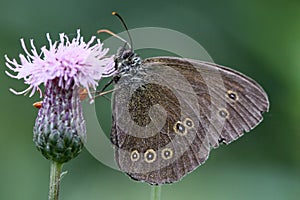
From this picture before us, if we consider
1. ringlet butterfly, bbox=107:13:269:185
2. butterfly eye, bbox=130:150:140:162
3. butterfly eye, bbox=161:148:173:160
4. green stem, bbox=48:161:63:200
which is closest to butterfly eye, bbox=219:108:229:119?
ringlet butterfly, bbox=107:13:269:185

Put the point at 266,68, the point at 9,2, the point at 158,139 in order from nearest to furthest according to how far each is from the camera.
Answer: the point at 158,139
the point at 266,68
the point at 9,2

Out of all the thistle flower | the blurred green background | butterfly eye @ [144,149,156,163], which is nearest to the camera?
the thistle flower

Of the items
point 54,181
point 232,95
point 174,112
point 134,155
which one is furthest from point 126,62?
point 54,181

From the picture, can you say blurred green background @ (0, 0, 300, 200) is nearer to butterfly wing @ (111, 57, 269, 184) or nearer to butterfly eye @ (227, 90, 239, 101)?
butterfly wing @ (111, 57, 269, 184)

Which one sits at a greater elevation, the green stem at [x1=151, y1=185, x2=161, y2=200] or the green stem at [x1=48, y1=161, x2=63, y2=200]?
the green stem at [x1=48, y1=161, x2=63, y2=200]

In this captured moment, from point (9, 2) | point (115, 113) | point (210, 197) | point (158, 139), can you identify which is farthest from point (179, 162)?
point (9, 2)

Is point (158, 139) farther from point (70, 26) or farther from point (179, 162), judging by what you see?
point (70, 26)

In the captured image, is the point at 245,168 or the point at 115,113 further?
the point at 245,168
